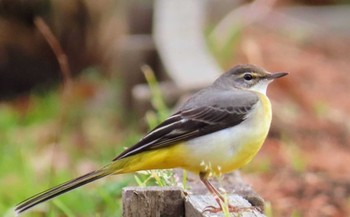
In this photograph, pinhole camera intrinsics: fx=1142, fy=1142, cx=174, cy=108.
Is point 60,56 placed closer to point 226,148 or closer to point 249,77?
point 249,77

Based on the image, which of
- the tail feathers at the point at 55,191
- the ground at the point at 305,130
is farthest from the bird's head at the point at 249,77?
the tail feathers at the point at 55,191

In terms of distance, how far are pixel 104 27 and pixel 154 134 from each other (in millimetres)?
7985

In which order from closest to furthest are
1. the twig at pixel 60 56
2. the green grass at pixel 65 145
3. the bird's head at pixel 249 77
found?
the bird's head at pixel 249 77 < the green grass at pixel 65 145 < the twig at pixel 60 56

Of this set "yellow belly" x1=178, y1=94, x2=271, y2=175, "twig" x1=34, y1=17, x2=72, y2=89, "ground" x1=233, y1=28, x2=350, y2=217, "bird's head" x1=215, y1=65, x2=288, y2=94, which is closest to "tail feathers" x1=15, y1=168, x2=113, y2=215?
"yellow belly" x1=178, y1=94, x2=271, y2=175

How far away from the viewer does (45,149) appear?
992cm

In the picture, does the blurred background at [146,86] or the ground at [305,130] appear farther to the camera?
the blurred background at [146,86]

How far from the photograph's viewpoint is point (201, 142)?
5.33 metres

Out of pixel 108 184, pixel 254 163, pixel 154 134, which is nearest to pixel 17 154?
pixel 254 163

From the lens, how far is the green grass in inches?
264

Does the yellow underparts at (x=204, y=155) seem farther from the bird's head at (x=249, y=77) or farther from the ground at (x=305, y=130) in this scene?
the ground at (x=305, y=130)

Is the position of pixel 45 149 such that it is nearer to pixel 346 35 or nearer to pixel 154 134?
pixel 154 134

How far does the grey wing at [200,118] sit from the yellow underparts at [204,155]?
0.13ft

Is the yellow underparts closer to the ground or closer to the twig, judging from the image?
the ground

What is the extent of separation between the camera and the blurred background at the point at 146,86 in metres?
7.41
